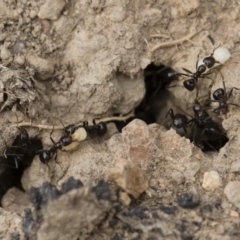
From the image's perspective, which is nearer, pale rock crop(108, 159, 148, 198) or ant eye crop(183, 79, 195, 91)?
pale rock crop(108, 159, 148, 198)

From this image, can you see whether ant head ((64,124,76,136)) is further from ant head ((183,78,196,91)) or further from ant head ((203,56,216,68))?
ant head ((203,56,216,68))

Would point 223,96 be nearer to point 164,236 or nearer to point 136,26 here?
point 136,26

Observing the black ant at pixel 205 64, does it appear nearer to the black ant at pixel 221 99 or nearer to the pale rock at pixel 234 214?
the black ant at pixel 221 99

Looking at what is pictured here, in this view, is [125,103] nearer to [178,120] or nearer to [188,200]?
[178,120]

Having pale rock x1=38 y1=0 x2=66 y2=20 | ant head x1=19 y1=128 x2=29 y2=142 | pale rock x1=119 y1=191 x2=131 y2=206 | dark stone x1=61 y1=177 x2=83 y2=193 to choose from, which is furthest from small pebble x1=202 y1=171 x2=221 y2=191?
pale rock x1=38 y1=0 x2=66 y2=20

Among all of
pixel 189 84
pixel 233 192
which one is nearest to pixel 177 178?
pixel 233 192

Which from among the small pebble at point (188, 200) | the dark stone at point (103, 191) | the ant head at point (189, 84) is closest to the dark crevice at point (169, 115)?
the ant head at point (189, 84)
